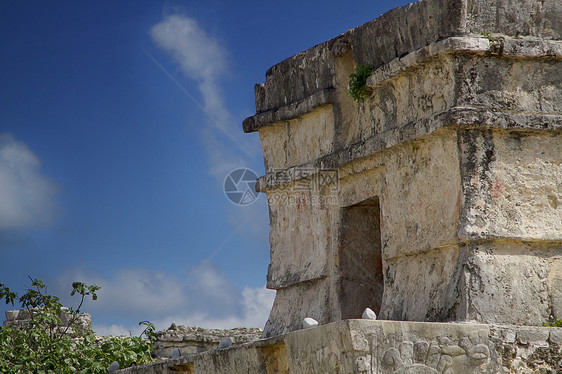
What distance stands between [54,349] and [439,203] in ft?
17.7

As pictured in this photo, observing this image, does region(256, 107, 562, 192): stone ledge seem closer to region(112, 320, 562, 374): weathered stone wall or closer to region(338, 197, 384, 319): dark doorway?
region(338, 197, 384, 319): dark doorway

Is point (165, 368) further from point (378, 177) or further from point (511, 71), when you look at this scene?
point (511, 71)

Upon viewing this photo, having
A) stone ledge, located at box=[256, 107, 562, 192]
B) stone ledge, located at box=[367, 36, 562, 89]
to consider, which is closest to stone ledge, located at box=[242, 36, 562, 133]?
stone ledge, located at box=[367, 36, 562, 89]

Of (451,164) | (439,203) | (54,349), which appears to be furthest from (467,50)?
(54,349)

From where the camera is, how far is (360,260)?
8305 millimetres

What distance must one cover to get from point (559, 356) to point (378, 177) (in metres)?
2.31

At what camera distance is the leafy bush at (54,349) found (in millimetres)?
10023

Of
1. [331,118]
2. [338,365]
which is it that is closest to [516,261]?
[338,365]

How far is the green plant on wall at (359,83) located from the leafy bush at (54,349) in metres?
4.18

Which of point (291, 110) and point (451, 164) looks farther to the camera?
point (291, 110)

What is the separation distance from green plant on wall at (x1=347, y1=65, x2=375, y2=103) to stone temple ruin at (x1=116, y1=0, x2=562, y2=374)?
8cm

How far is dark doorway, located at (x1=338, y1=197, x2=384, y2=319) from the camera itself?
26.7ft

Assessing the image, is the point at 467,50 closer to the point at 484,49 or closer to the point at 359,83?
the point at 484,49

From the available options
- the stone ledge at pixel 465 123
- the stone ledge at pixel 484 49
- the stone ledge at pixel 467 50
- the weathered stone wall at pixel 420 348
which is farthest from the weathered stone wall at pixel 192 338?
the stone ledge at pixel 484 49
